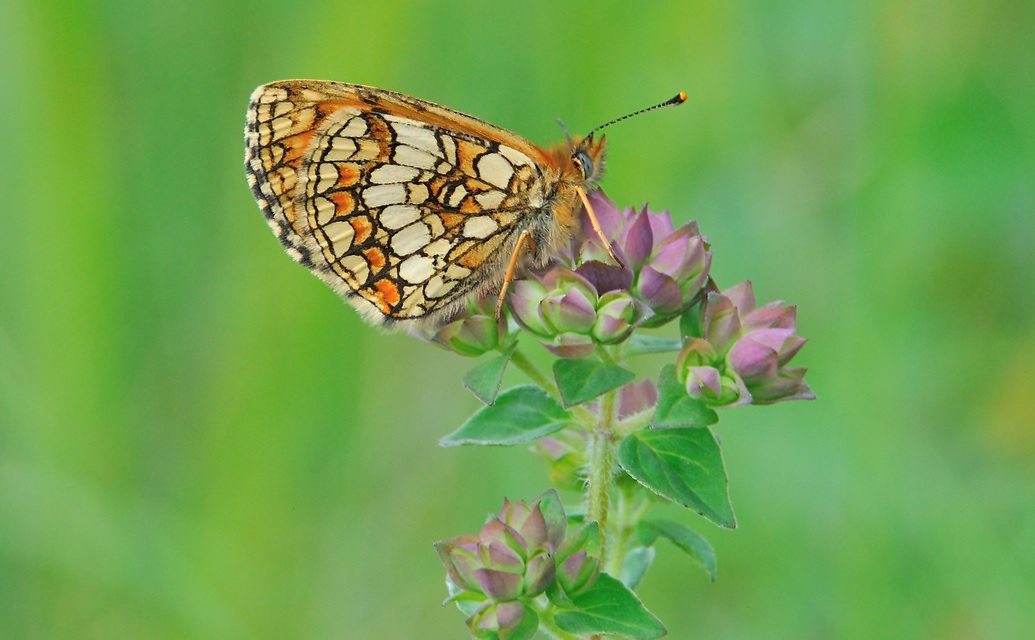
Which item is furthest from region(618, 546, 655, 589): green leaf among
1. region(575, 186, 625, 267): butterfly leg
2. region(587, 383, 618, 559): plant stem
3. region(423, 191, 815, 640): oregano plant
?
region(575, 186, 625, 267): butterfly leg

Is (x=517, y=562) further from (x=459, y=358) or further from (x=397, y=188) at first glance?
(x=459, y=358)

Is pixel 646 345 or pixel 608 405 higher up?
pixel 646 345

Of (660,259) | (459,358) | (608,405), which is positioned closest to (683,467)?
(608,405)

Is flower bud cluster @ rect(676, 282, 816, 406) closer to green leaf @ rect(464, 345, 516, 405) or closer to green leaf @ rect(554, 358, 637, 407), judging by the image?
green leaf @ rect(554, 358, 637, 407)

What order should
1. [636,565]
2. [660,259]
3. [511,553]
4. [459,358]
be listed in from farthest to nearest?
1. [459,358]
2. [636,565]
3. [660,259]
4. [511,553]

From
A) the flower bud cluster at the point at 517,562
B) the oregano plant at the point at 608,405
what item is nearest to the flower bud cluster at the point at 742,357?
the oregano plant at the point at 608,405

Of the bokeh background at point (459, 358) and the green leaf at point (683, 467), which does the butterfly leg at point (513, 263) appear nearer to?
the green leaf at point (683, 467)

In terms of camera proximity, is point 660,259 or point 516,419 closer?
point 660,259
